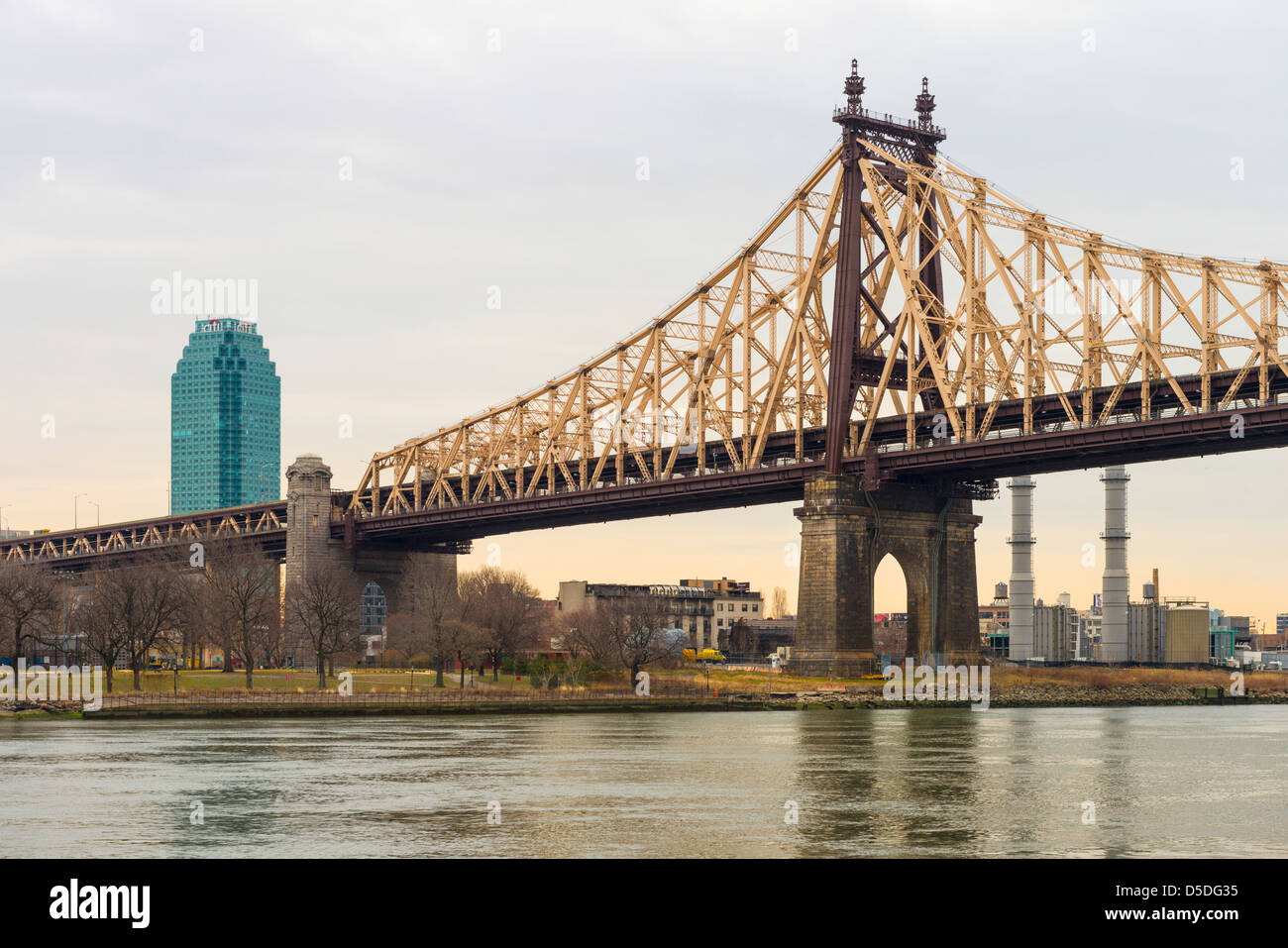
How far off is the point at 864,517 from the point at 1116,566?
82.1m

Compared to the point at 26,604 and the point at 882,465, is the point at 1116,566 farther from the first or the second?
the point at 26,604

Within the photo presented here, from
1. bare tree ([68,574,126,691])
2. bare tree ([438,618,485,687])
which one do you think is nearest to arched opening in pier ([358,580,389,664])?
bare tree ([68,574,126,691])

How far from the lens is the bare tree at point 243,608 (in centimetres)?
11844

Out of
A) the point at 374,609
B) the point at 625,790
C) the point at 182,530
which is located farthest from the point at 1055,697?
the point at 182,530

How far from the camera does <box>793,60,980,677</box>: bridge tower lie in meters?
111

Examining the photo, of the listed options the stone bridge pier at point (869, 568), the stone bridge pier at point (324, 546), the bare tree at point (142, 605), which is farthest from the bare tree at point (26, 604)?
the stone bridge pier at point (869, 568)

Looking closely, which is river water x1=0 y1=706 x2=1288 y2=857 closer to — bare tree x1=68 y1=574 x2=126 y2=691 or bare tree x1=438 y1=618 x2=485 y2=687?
bare tree x1=68 y1=574 x2=126 y2=691

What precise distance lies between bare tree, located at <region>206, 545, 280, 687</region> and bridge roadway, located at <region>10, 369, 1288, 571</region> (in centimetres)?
1867

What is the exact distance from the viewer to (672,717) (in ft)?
316

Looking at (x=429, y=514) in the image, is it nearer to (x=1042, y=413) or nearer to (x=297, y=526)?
(x=297, y=526)

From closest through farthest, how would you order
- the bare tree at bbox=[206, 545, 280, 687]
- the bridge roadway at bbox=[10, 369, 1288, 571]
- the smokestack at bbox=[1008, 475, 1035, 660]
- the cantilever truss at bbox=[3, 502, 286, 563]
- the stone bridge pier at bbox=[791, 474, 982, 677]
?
the bridge roadway at bbox=[10, 369, 1288, 571] → the stone bridge pier at bbox=[791, 474, 982, 677] → the bare tree at bbox=[206, 545, 280, 687] → the cantilever truss at bbox=[3, 502, 286, 563] → the smokestack at bbox=[1008, 475, 1035, 660]
